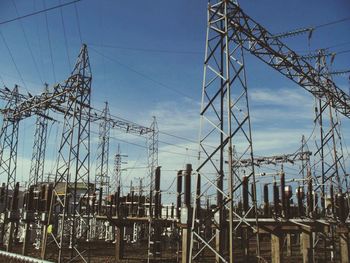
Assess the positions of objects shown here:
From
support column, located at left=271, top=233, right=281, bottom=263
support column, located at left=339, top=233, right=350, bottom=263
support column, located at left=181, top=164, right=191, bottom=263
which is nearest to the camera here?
support column, located at left=181, top=164, right=191, bottom=263

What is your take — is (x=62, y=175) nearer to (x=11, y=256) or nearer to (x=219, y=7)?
(x=11, y=256)

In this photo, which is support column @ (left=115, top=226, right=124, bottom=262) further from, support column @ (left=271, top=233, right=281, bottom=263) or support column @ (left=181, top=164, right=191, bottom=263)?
support column @ (left=271, top=233, right=281, bottom=263)

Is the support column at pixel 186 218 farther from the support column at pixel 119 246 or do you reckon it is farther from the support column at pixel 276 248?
the support column at pixel 119 246

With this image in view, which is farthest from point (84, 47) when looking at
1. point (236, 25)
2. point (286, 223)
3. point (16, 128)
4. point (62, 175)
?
point (286, 223)

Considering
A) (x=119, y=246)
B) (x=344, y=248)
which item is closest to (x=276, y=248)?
(x=344, y=248)

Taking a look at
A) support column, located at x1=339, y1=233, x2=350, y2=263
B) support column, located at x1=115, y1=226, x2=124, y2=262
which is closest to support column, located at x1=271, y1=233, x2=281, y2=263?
support column, located at x1=339, y1=233, x2=350, y2=263

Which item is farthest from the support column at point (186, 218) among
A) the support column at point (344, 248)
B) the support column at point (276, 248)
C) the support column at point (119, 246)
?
the support column at point (119, 246)

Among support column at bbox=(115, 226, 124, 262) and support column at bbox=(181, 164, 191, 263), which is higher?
support column at bbox=(181, 164, 191, 263)

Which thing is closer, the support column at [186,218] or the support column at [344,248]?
the support column at [186,218]

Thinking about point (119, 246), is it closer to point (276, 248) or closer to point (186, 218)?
point (276, 248)

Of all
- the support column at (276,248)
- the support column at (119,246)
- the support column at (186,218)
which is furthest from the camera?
the support column at (119,246)

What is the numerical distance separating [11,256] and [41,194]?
51.9 ft

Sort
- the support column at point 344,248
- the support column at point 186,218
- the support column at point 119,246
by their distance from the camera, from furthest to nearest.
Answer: the support column at point 119,246
the support column at point 344,248
the support column at point 186,218

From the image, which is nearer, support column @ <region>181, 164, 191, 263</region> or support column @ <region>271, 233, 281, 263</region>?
support column @ <region>181, 164, 191, 263</region>
